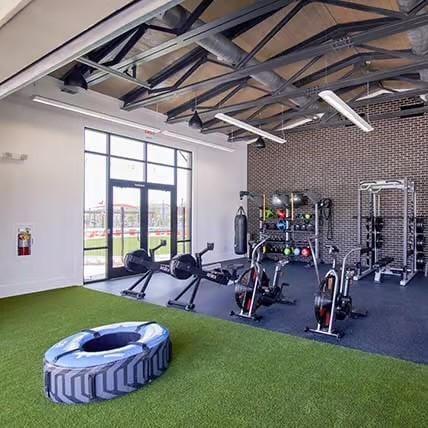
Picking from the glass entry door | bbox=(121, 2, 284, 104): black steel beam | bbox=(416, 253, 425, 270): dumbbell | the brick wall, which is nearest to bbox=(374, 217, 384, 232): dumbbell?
the brick wall

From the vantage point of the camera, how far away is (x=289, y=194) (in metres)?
10.6

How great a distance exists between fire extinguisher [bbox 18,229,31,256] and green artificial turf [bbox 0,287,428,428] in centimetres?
218

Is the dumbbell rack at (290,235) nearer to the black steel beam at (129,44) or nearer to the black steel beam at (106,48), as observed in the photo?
the black steel beam at (129,44)

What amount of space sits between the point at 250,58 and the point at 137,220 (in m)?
4.68

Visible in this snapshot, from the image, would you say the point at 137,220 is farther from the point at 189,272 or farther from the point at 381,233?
the point at 381,233

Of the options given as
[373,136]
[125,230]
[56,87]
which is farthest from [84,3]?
[373,136]

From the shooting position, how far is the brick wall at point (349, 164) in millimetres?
8859

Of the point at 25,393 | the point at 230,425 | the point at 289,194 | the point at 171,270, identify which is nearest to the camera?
the point at 230,425

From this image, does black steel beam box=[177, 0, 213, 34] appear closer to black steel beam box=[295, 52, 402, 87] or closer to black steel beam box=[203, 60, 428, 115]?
black steel beam box=[203, 60, 428, 115]

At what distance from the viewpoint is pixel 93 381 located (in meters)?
2.61

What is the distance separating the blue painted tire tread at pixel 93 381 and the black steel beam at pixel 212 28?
12.9 feet

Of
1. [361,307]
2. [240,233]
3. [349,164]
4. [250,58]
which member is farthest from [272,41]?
[240,233]

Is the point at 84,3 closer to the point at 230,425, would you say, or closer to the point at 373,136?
the point at 230,425

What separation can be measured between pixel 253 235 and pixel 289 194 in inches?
71.9
